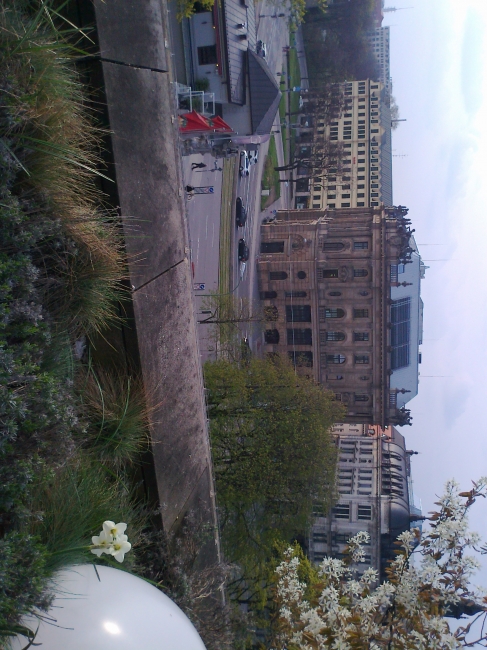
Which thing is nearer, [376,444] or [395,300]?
[395,300]

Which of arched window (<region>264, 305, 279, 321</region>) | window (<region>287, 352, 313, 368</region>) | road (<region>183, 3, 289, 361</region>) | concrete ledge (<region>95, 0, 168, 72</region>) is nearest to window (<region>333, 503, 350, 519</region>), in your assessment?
window (<region>287, 352, 313, 368</region>)

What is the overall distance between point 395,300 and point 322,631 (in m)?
34.5

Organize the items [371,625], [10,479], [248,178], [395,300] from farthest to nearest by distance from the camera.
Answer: [395,300] → [248,178] → [371,625] → [10,479]

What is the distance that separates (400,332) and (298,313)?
878 cm

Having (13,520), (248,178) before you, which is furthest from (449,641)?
(248,178)

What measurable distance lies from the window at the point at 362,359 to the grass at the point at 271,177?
14740mm

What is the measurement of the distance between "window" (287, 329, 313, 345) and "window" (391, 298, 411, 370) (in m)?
6.81

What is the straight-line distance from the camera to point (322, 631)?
259 inches

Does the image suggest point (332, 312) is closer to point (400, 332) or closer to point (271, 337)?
point (271, 337)

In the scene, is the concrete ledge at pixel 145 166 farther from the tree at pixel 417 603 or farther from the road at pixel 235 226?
the road at pixel 235 226

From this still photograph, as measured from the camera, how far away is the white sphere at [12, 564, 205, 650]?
3928mm

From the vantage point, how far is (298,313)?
40688 mm

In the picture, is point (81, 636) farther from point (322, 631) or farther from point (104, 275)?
point (322, 631)

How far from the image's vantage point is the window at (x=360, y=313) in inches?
1558
